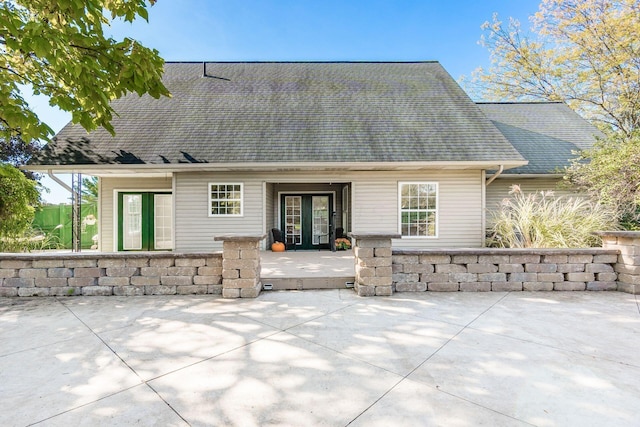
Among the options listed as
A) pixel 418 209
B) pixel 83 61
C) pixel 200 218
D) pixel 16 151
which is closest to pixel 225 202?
pixel 200 218

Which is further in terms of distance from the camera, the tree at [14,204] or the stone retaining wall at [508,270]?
the tree at [14,204]

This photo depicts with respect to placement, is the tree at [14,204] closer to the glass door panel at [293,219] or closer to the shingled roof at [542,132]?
the glass door panel at [293,219]

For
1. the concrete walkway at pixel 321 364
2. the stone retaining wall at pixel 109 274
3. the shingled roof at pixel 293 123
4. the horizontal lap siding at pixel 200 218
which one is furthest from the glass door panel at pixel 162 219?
the concrete walkway at pixel 321 364

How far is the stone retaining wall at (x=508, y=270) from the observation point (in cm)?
459

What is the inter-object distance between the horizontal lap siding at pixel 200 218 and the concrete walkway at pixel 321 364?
416 cm

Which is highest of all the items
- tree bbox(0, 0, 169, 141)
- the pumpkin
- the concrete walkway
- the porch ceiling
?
tree bbox(0, 0, 169, 141)

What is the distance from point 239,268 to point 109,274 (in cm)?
203

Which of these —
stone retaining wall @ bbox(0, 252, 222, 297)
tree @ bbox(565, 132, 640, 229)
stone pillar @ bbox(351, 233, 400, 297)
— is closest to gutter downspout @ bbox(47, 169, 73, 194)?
stone retaining wall @ bbox(0, 252, 222, 297)

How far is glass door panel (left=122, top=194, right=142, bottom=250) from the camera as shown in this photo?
9.13m

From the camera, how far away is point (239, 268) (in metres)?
4.30

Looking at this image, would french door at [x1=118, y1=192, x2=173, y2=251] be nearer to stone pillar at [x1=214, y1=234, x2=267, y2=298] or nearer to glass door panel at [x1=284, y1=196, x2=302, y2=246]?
glass door panel at [x1=284, y1=196, x2=302, y2=246]

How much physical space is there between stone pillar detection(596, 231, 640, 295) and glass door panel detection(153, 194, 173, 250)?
10.6 meters

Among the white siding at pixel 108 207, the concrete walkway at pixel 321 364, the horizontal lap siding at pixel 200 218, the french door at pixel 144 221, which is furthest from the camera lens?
the french door at pixel 144 221

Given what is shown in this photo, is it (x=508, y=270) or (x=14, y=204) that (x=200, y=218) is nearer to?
(x=14, y=204)
